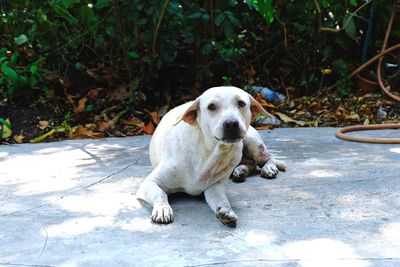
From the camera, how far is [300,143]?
539 cm

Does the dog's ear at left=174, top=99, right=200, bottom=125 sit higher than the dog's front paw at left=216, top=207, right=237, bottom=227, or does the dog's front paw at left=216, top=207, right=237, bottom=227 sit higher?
the dog's ear at left=174, top=99, right=200, bottom=125

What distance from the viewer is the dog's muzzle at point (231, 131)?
316cm

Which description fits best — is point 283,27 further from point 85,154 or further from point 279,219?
point 279,219

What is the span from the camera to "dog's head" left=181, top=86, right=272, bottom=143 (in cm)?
318

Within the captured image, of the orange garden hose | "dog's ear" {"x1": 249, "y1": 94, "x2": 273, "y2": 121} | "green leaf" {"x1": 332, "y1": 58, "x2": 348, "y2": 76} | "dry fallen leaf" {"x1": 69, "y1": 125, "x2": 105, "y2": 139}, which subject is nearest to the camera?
"dog's ear" {"x1": 249, "y1": 94, "x2": 273, "y2": 121}

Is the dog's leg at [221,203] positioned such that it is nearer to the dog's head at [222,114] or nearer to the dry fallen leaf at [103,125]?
the dog's head at [222,114]

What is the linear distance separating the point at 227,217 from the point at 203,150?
569 mm

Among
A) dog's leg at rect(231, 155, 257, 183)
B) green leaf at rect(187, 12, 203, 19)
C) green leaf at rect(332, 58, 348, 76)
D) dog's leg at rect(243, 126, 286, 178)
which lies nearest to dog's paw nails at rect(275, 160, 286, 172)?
dog's leg at rect(243, 126, 286, 178)

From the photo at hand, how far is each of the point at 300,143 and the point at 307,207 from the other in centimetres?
210

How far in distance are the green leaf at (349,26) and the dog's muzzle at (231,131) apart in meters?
4.87

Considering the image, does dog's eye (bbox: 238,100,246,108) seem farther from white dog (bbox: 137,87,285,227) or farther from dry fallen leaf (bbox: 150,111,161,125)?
dry fallen leaf (bbox: 150,111,161,125)

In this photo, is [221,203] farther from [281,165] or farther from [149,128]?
[149,128]

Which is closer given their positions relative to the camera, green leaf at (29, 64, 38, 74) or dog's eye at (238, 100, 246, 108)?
dog's eye at (238, 100, 246, 108)

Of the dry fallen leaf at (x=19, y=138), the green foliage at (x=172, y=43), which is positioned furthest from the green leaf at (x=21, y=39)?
the dry fallen leaf at (x=19, y=138)
